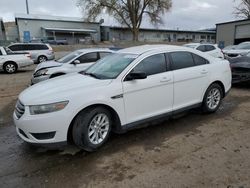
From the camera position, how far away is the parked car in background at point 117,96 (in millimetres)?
3584

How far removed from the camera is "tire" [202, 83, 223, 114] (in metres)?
5.45

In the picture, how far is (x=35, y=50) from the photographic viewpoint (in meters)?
19.3

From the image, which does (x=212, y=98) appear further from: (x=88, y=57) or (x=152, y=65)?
(x=88, y=57)

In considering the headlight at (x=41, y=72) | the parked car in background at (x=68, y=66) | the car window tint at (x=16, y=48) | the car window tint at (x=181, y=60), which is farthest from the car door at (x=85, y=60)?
the car window tint at (x=16, y=48)

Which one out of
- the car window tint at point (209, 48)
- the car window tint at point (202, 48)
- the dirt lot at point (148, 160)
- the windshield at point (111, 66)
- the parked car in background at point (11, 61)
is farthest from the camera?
the car window tint at point (209, 48)

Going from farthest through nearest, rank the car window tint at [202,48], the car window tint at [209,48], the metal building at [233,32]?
1. the metal building at [233,32]
2. the car window tint at [209,48]
3. the car window tint at [202,48]

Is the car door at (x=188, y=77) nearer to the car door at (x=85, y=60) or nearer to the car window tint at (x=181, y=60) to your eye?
the car window tint at (x=181, y=60)

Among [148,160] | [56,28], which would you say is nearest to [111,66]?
[148,160]

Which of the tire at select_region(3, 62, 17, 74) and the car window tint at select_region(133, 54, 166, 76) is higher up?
the car window tint at select_region(133, 54, 166, 76)

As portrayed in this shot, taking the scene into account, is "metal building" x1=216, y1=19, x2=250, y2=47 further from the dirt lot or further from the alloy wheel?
the alloy wheel

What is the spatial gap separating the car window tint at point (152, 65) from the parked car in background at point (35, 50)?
1640 centimetres

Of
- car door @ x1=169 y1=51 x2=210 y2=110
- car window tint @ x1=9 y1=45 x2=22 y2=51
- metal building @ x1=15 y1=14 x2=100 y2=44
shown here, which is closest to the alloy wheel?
car door @ x1=169 y1=51 x2=210 y2=110

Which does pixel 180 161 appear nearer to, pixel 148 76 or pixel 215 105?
pixel 148 76

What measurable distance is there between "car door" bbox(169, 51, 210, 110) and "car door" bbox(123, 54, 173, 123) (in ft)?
0.63
